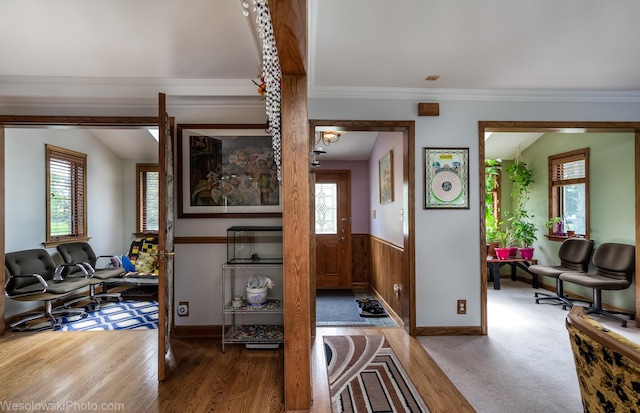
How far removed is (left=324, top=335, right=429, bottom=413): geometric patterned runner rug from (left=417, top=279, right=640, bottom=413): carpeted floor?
0.37 metres

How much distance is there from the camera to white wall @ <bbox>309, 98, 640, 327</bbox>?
10.3ft

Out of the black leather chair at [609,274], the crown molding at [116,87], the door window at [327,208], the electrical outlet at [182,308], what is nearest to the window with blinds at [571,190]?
the black leather chair at [609,274]

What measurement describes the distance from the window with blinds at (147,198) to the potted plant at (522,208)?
6213 millimetres

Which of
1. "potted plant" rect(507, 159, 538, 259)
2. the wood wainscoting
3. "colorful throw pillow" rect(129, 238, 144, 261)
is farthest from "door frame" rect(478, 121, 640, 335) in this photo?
"colorful throw pillow" rect(129, 238, 144, 261)

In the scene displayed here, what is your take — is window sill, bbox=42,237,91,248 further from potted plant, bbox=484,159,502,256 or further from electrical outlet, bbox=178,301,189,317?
potted plant, bbox=484,159,502,256

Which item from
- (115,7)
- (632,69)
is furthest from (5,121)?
(632,69)

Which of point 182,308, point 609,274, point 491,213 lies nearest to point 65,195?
point 182,308

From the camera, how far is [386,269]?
440 centimetres

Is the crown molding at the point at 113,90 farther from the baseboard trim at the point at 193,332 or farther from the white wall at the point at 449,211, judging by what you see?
the baseboard trim at the point at 193,332

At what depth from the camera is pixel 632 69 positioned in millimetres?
2695

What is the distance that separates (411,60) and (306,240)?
1660 mm

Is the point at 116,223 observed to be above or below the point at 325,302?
above

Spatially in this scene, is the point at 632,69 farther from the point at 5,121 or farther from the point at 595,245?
the point at 5,121

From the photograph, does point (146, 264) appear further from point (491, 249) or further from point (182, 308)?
point (491, 249)
